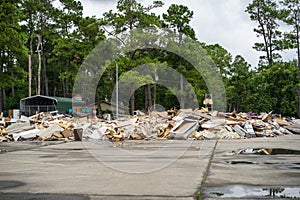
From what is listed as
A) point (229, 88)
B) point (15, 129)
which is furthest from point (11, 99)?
point (15, 129)

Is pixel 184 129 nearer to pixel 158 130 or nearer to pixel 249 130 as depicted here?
pixel 158 130

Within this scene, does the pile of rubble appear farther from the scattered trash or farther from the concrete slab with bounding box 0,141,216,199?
the scattered trash

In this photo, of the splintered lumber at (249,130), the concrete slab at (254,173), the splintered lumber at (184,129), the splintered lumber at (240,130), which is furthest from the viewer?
the splintered lumber at (249,130)

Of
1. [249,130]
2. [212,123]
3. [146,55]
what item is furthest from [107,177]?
[146,55]

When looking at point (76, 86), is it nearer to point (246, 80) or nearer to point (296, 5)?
point (246, 80)

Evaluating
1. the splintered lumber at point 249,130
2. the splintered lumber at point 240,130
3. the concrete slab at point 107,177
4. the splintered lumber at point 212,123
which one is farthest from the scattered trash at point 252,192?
the splintered lumber at point 249,130

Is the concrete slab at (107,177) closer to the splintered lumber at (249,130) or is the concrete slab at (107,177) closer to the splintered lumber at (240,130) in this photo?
the splintered lumber at (240,130)

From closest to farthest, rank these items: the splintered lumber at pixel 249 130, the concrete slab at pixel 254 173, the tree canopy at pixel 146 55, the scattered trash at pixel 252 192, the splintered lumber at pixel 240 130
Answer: the scattered trash at pixel 252 192
the concrete slab at pixel 254 173
the splintered lumber at pixel 240 130
the splintered lumber at pixel 249 130
the tree canopy at pixel 146 55

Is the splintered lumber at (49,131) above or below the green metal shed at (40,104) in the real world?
below

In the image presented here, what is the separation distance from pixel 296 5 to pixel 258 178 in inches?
2175

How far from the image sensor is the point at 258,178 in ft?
23.1

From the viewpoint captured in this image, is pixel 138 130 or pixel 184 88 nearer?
pixel 138 130

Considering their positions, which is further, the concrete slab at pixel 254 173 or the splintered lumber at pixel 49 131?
the splintered lumber at pixel 49 131

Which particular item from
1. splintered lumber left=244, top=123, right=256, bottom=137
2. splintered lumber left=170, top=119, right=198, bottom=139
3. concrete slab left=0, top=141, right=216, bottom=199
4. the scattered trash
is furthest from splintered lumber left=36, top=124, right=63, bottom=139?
the scattered trash
